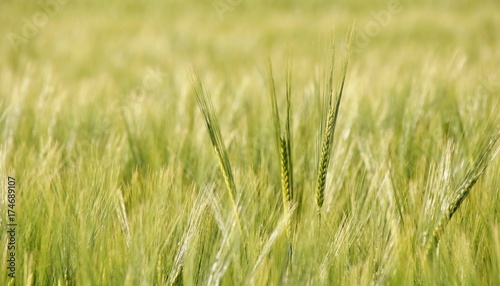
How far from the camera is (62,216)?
69 cm

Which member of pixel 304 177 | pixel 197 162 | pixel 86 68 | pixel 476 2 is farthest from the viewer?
pixel 476 2

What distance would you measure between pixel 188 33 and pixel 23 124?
234cm

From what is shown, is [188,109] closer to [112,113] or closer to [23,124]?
[112,113]

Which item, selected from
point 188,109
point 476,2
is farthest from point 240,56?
point 476,2

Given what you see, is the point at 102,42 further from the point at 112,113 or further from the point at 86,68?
the point at 112,113

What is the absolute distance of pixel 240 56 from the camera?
3049 mm

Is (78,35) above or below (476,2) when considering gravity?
below

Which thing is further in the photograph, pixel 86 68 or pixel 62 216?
pixel 86 68

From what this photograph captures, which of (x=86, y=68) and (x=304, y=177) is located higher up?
(x=86, y=68)

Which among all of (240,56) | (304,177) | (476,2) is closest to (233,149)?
(304,177)

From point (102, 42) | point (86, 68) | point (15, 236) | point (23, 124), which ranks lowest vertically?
point (15, 236)

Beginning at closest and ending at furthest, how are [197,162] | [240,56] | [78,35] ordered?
1. [197,162]
2. [240,56]
3. [78,35]

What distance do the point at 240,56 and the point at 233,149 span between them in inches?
79.9

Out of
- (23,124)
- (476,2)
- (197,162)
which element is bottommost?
(197,162)
